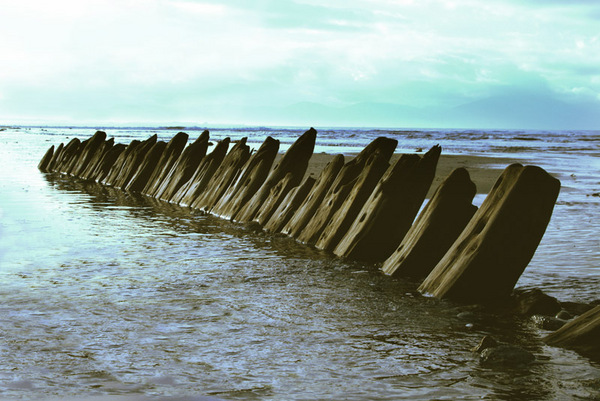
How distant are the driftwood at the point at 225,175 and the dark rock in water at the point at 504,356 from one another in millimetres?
7907

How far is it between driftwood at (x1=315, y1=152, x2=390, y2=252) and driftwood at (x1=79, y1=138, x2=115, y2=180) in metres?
13.3

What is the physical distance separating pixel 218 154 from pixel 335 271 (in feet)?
21.4

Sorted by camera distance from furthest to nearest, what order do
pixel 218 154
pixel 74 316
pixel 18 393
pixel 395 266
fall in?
pixel 218 154, pixel 395 266, pixel 74 316, pixel 18 393

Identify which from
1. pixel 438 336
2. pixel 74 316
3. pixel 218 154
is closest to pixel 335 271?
pixel 438 336

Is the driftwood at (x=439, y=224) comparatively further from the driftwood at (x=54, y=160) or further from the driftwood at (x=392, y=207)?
the driftwood at (x=54, y=160)

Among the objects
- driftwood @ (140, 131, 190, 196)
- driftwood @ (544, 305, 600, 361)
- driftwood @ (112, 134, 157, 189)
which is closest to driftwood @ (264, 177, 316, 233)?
driftwood @ (544, 305, 600, 361)

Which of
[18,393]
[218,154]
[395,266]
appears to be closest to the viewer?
[18,393]

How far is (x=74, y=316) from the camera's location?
17.0ft

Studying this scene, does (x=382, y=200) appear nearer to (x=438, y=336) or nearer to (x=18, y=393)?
(x=438, y=336)

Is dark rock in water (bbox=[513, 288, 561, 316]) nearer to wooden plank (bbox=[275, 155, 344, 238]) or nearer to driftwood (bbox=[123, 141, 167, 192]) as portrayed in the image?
wooden plank (bbox=[275, 155, 344, 238])

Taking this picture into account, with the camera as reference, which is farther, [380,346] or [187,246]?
[187,246]

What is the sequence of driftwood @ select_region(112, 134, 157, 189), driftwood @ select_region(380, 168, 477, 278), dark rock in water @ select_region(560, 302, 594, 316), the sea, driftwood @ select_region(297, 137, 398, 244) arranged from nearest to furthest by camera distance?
1. the sea
2. dark rock in water @ select_region(560, 302, 594, 316)
3. driftwood @ select_region(380, 168, 477, 278)
4. driftwood @ select_region(297, 137, 398, 244)
5. driftwood @ select_region(112, 134, 157, 189)

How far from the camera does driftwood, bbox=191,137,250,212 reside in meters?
11.8

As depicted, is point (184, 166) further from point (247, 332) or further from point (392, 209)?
point (247, 332)
